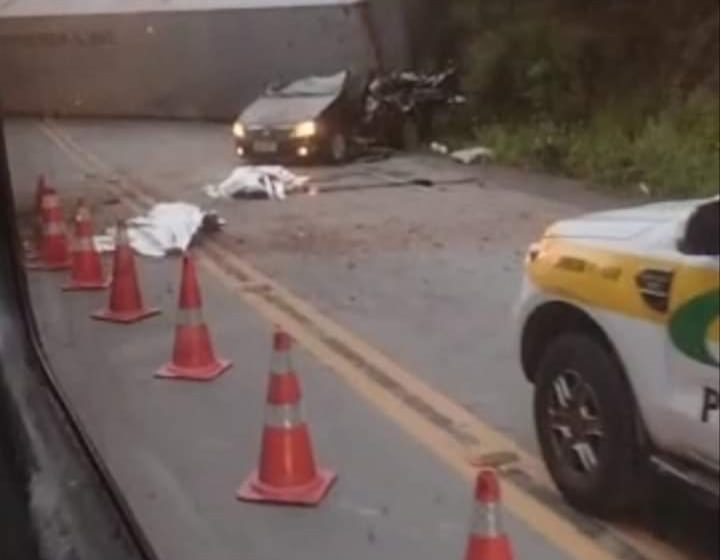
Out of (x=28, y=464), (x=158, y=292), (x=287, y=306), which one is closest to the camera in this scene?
(x=287, y=306)

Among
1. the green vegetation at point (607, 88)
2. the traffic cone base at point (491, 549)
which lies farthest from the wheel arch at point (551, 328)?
the traffic cone base at point (491, 549)

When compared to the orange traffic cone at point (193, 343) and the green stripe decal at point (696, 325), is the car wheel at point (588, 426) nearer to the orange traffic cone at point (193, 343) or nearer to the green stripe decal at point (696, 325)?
the green stripe decal at point (696, 325)

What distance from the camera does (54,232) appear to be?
207 cm

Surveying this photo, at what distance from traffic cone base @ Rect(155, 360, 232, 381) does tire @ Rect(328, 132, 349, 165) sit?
0.68m

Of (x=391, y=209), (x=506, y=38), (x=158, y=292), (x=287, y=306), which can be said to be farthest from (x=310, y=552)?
(x=506, y=38)

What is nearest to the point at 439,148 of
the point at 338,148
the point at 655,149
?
the point at 338,148

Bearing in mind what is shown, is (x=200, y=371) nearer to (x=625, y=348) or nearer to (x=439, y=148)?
(x=439, y=148)

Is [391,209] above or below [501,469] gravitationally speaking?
above

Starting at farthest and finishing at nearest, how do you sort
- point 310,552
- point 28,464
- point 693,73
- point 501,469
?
point 28,464
point 310,552
point 501,469
point 693,73

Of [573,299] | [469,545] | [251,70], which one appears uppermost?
[251,70]

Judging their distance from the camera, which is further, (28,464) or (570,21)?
(28,464)

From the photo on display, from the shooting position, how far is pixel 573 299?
1.08 meters

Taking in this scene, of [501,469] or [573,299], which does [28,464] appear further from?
[573,299]

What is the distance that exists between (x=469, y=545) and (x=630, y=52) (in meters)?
0.62
